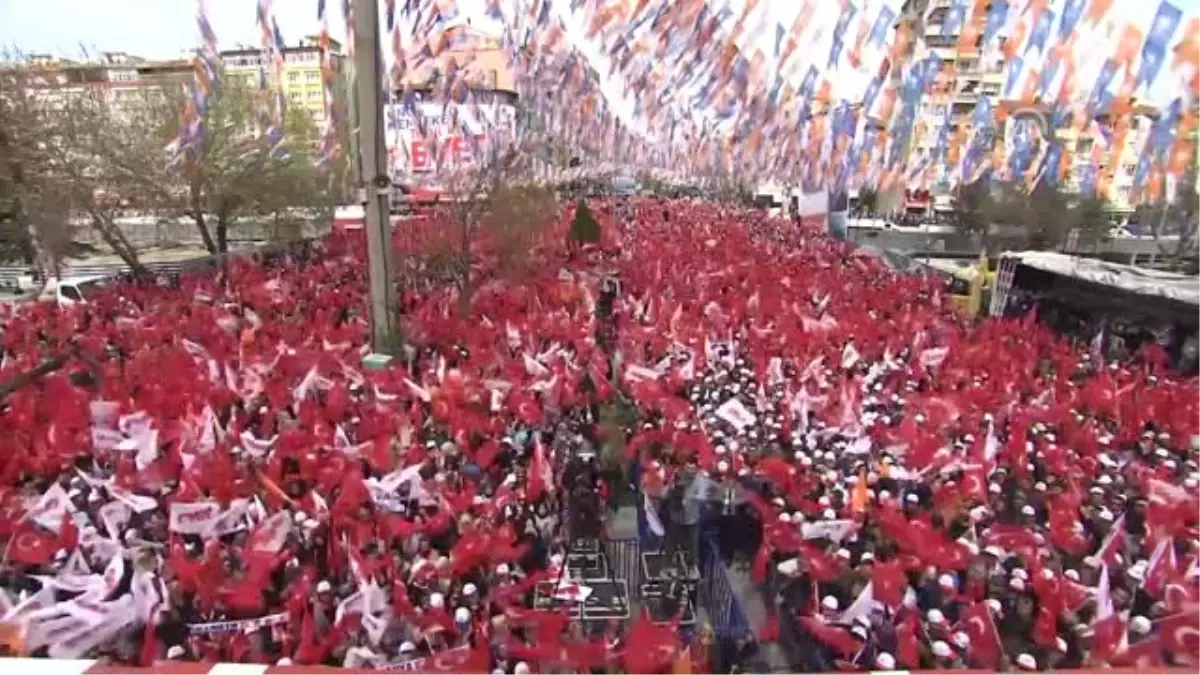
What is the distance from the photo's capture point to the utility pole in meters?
8.91

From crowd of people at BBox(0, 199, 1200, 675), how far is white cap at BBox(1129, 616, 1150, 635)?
0.03 metres

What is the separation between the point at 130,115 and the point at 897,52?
23.7 meters

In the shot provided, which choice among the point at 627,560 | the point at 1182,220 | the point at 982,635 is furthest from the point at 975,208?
the point at 982,635

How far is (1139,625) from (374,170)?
7821 mm

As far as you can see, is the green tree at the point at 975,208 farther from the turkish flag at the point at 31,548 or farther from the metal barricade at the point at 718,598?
the turkish flag at the point at 31,548

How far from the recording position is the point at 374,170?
30.0 ft

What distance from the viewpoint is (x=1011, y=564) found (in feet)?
21.6

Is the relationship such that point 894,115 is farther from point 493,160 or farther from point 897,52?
point 493,160

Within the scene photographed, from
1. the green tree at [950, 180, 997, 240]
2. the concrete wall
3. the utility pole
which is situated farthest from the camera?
the concrete wall

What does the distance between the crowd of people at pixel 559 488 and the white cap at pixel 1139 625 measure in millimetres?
30

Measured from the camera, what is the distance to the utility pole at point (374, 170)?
351 inches

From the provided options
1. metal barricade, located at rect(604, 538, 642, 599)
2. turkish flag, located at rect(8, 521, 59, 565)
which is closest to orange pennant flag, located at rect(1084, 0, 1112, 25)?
metal barricade, located at rect(604, 538, 642, 599)

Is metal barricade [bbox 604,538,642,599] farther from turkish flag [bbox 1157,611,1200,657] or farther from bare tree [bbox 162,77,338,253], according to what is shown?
bare tree [bbox 162,77,338,253]

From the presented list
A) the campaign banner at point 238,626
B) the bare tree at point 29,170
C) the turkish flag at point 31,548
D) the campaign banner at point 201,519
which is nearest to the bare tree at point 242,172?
the bare tree at point 29,170
